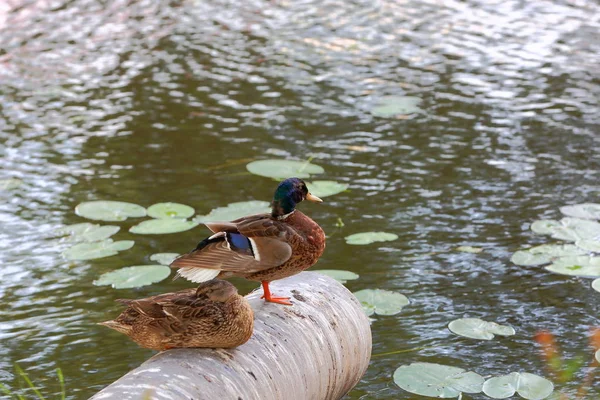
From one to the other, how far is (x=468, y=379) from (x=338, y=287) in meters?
0.56

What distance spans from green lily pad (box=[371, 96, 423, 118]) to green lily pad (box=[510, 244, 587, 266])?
5.94 ft

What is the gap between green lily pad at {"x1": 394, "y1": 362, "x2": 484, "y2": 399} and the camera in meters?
3.24

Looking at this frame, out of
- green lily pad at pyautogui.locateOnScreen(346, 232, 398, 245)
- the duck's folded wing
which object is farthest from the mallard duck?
green lily pad at pyautogui.locateOnScreen(346, 232, 398, 245)

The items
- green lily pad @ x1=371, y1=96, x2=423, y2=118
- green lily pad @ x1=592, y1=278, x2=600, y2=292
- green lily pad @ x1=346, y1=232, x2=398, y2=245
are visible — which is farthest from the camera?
green lily pad @ x1=371, y1=96, x2=423, y2=118

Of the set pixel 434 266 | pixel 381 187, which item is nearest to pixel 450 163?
pixel 381 187

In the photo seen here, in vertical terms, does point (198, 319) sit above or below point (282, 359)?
above

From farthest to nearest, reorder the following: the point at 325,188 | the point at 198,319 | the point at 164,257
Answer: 1. the point at 325,188
2. the point at 164,257
3. the point at 198,319

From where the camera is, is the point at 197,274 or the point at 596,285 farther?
the point at 596,285

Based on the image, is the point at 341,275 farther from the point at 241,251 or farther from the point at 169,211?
the point at 241,251

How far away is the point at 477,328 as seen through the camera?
12.1ft

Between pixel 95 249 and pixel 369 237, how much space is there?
124 centimetres

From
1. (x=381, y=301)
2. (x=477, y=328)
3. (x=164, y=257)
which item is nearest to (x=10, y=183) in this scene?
(x=164, y=257)

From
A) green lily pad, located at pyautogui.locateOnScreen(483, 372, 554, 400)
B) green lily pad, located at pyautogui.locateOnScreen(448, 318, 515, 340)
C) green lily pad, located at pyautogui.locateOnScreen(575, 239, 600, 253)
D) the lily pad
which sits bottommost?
the lily pad

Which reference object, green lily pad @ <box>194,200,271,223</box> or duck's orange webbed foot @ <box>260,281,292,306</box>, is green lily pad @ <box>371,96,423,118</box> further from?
duck's orange webbed foot @ <box>260,281,292,306</box>
